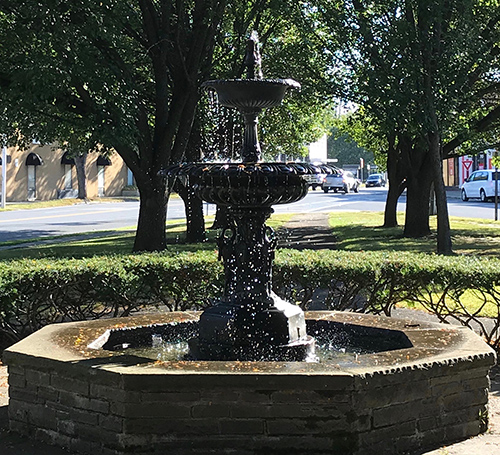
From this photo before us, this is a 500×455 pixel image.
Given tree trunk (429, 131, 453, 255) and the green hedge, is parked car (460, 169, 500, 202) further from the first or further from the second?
the green hedge

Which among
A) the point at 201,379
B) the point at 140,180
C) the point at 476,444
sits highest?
the point at 140,180

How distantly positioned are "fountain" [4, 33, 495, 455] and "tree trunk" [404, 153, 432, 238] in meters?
15.2

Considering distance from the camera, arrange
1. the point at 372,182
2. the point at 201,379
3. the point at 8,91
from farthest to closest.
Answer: the point at 372,182, the point at 8,91, the point at 201,379

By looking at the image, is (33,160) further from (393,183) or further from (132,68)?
(132,68)

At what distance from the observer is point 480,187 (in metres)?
45.5

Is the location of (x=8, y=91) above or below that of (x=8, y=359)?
above

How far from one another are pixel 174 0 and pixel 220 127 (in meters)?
3.80

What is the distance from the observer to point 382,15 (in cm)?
1764

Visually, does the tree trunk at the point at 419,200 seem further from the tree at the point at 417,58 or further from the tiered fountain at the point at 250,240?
the tiered fountain at the point at 250,240

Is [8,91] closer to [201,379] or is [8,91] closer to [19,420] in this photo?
[19,420]

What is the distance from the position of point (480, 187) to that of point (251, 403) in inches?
1678

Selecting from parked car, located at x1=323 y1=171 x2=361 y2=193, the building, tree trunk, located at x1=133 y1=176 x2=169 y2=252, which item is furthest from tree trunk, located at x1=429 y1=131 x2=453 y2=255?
parked car, located at x1=323 y1=171 x2=361 y2=193

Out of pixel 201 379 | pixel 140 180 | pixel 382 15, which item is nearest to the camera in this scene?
pixel 201 379

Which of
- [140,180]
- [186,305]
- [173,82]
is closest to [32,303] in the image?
[186,305]
